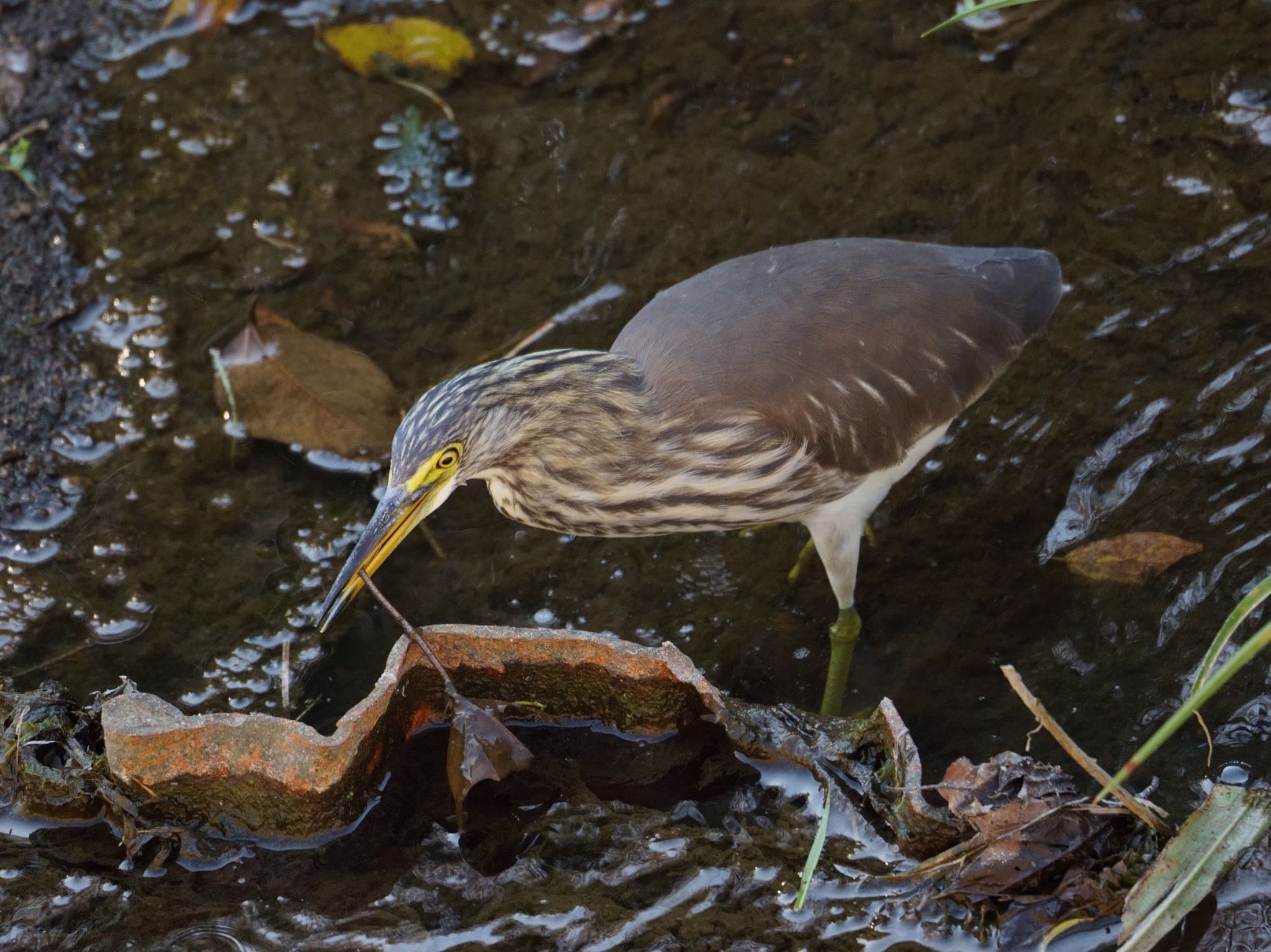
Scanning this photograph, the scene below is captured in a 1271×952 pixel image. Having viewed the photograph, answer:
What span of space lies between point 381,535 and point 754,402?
1.02 meters

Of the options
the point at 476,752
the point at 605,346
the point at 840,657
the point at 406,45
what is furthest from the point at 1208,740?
the point at 406,45

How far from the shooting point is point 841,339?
360cm

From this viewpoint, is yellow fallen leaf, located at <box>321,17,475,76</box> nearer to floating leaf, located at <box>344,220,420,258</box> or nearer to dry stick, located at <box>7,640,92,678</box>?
floating leaf, located at <box>344,220,420,258</box>

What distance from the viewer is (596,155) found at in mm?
5051

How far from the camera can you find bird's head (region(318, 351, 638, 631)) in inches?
125

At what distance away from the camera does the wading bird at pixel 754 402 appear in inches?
140

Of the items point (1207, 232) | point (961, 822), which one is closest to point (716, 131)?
point (1207, 232)

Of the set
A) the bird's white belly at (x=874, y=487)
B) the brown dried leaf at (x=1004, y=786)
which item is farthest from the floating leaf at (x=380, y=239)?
the brown dried leaf at (x=1004, y=786)

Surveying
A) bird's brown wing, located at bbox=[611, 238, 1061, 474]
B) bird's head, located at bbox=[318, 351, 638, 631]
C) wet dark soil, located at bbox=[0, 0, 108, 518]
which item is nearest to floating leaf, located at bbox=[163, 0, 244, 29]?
wet dark soil, located at bbox=[0, 0, 108, 518]

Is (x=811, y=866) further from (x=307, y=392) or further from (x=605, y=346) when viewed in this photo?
(x=307, y=392)

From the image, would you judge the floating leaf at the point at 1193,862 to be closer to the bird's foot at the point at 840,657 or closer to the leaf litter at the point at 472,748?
the bird's foot at the point at 840,657

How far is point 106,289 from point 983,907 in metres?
3.47

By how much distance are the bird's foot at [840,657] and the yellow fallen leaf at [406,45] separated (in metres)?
2.78

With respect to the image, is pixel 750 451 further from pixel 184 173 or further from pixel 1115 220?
pixel 184 173
